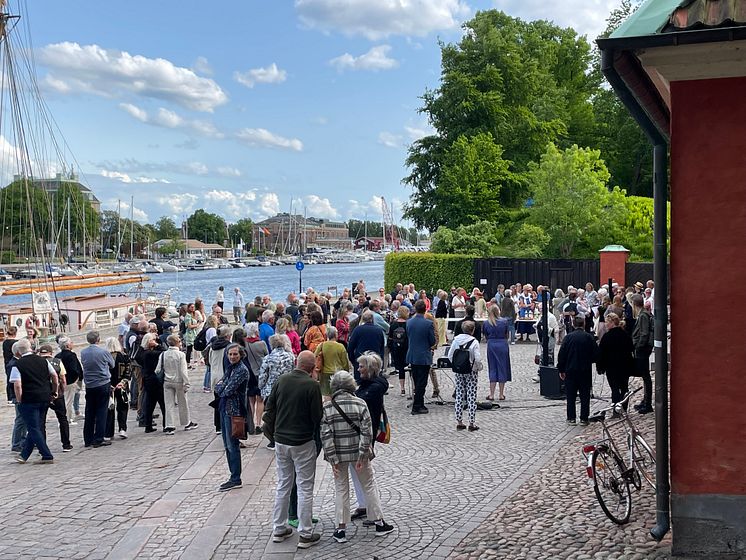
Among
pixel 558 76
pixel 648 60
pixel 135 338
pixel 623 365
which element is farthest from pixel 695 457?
pixel 558 76

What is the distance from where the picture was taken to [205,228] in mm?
176375

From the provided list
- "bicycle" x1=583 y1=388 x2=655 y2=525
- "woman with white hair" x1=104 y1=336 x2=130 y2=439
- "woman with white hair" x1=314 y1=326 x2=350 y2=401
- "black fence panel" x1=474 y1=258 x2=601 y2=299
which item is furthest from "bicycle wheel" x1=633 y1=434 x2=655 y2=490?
"black fence panel" x1=474 y1=258 x2=601 y2=299

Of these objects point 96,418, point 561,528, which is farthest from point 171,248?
point 561,528

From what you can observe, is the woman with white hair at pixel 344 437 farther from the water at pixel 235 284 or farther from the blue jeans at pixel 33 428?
the water at pixel 235 284

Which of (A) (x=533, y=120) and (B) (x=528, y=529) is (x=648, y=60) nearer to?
(B) (x=528, y=529)

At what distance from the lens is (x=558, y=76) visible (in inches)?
2233

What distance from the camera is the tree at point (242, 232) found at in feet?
598

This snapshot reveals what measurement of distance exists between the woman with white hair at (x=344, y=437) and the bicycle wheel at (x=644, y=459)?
266 centimetres

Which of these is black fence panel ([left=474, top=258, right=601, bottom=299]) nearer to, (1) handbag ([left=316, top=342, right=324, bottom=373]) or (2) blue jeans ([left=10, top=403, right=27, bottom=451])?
(1) handbag ([left=316, top=342, right=324, bottom=373])

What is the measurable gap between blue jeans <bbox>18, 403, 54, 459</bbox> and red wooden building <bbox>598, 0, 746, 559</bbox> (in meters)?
8.92

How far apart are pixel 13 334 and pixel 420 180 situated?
35.0m

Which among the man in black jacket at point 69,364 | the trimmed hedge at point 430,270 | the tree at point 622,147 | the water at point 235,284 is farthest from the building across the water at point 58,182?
the tree at point 622,147

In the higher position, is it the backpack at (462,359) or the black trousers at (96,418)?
the backpack at (462,359)

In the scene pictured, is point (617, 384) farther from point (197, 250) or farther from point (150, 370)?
point (197, 250)
